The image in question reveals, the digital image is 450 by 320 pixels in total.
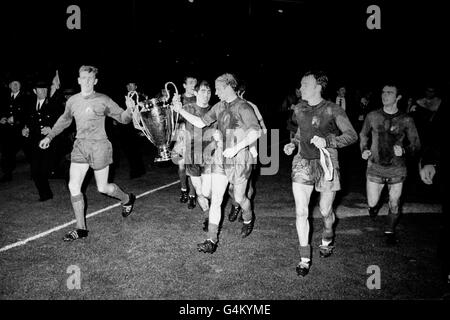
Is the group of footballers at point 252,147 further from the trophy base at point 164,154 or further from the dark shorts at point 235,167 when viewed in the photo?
the trophy base at point 164,154

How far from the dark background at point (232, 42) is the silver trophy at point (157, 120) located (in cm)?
792

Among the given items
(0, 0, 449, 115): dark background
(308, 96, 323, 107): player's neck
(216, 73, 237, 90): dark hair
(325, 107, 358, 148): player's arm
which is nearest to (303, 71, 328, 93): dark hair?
(308, 96, 323, 107): player's neck

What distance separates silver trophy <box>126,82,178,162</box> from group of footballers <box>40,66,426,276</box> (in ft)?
0.57

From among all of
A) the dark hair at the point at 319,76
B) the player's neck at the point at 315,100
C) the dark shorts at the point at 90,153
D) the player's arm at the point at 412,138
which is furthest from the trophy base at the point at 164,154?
the player's arm at the point at 412,138

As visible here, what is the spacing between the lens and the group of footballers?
4.11 meters

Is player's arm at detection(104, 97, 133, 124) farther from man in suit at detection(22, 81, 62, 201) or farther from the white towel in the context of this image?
the white towel

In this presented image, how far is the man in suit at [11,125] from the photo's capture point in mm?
8305

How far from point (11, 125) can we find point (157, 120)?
510cm

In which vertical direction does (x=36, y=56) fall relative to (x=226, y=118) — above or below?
above

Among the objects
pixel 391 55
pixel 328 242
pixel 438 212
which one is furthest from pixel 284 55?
pixel 328 242

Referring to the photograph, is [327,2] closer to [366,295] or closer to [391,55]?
[391,55]

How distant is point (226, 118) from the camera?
184 inches

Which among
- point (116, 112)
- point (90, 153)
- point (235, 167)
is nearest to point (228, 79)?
point (235, 167)
